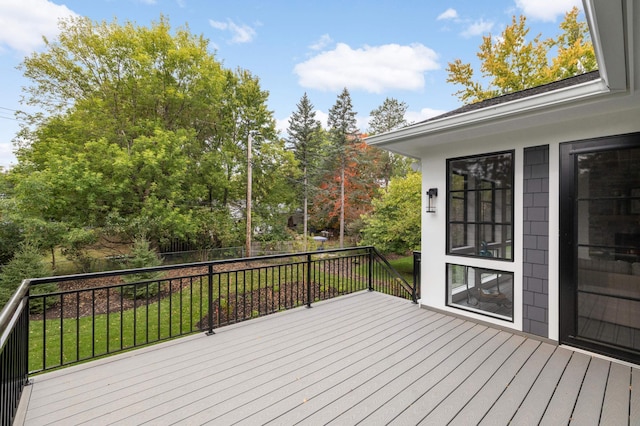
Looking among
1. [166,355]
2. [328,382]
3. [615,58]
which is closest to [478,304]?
[328,382]

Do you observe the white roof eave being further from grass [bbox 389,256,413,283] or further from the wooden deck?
grass [bbox 389,256,413,283]

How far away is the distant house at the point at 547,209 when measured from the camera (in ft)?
8.18

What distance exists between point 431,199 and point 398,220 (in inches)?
251

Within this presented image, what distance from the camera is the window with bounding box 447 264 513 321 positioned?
336 cm

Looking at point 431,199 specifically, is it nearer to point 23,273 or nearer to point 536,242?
point 536,242

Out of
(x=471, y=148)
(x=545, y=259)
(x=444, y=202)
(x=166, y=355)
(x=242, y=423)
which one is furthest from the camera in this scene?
(x=444, y=202)

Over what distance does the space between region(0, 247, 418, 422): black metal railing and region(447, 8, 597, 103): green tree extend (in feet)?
29.0

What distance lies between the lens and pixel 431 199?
3.92 m

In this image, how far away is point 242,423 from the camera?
1768 millimetres

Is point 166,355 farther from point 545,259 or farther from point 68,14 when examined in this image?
point 68,14

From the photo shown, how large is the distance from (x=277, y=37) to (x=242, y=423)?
1017 cm

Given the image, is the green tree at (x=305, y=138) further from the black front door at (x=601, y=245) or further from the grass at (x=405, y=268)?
the black front door at (x=601, y=245)

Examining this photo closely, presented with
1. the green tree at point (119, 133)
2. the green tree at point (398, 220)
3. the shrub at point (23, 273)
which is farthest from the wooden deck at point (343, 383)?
the green tree at point (119, 133)

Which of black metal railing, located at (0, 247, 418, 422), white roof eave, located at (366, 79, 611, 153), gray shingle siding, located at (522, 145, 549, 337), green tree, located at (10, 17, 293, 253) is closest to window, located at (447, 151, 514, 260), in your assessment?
gray shingle siding, located at (522, 145, 549, 337)
